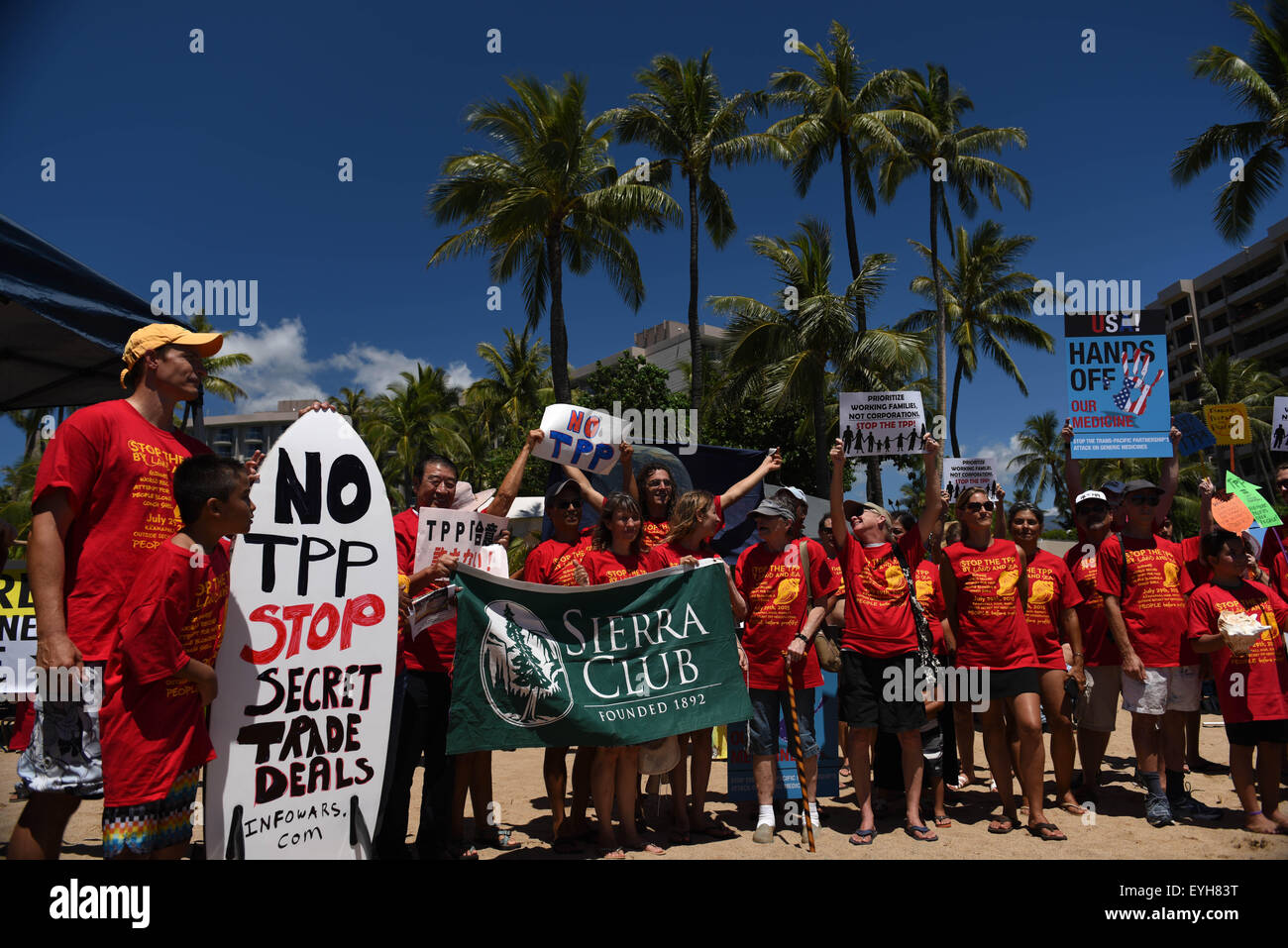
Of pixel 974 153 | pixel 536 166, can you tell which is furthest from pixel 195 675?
pixel 974 153

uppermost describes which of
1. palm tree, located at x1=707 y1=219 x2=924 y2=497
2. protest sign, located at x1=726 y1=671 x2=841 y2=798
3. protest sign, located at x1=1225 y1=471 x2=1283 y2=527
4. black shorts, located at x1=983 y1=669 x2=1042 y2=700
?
palm tree, located at x1=707 y1=219 x2=924 y2=497

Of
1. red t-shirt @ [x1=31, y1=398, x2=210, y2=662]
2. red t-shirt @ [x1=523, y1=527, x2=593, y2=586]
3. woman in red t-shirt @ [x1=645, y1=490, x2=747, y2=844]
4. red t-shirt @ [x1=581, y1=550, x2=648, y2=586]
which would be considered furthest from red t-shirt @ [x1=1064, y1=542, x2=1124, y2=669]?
red t-shirt @ [x1=31, y1=398, x2=210, y2=662]

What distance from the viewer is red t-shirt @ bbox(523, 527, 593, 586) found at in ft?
15.1

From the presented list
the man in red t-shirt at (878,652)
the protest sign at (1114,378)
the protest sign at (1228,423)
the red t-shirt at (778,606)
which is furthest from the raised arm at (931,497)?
the protest sign at (1228,423)

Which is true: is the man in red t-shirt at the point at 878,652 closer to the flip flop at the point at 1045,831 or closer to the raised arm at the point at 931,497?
the raised arm at the point at 931,497

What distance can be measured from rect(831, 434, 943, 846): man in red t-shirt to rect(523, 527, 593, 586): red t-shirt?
177 cm

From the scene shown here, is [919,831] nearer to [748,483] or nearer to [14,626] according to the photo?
[748,483]

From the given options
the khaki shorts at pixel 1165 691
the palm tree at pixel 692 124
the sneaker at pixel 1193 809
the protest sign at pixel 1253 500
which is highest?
the palm tree at pixel 692 124

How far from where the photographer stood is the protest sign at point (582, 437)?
5.36 meters

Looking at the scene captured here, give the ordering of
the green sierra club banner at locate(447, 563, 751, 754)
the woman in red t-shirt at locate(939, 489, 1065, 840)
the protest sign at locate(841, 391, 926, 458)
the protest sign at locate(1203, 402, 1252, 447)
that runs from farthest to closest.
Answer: the protest sign at locate(1203, 402, 1252, 447)
the protest sign at locate(841, 391, 926, 458)
the woman in red t-shirt at locate(939, 489, 1065, 840)
the green sierra club banner at locate(447, 563, 751, 754)

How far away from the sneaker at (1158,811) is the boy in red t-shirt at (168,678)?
18.5ft

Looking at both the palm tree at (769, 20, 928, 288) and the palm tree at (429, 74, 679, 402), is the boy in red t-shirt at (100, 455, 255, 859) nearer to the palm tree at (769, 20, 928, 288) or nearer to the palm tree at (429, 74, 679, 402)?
the palm tree at (429, 74, 679, 402)

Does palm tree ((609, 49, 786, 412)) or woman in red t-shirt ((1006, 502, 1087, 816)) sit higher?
palm tree ((609, 49, 786, 412))

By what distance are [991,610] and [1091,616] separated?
1395 mm
